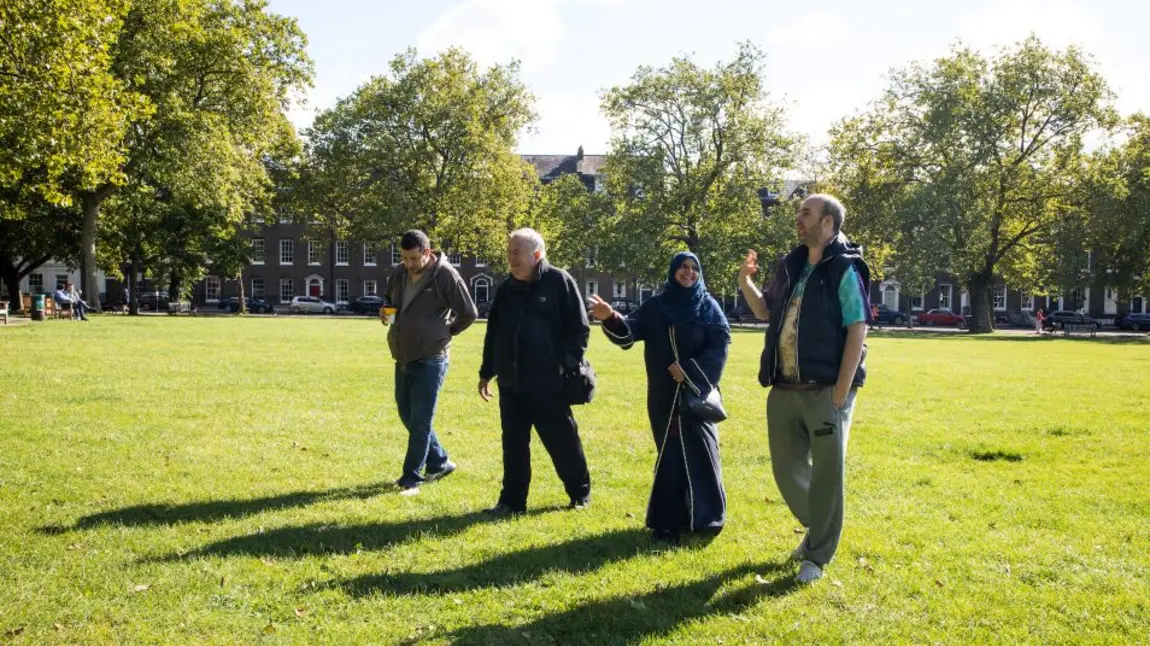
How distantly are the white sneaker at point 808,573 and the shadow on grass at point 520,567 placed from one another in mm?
863

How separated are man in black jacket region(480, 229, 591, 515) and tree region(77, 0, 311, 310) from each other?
108 ft

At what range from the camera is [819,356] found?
16.9 ft

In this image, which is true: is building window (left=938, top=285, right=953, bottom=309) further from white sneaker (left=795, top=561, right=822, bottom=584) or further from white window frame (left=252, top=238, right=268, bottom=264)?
white sneaker (left=795, top=561, right=822, bottom=584)

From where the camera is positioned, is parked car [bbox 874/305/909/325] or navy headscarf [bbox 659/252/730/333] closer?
navy headscarf [bbox 659/252/730/333]

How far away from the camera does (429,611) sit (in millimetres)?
4824

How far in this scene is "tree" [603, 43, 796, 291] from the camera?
5206 cm

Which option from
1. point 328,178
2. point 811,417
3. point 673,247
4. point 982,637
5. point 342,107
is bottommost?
point 982,637

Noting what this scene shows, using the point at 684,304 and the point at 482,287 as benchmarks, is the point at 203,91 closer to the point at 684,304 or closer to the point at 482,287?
the point at 684,304

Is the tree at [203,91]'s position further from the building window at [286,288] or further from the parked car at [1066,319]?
the parked car at [1066,319]

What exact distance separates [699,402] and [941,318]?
7091 centimetres

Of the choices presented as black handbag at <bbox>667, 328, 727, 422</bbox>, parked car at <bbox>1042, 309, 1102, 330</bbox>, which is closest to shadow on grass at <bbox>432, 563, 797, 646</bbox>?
black handbag at <bbox>667, 328, 727, 422</bbox>

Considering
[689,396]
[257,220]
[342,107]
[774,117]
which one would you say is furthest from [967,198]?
[257,220]

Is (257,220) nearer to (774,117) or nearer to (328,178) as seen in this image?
(328,178)

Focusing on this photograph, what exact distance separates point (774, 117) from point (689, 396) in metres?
50.1
